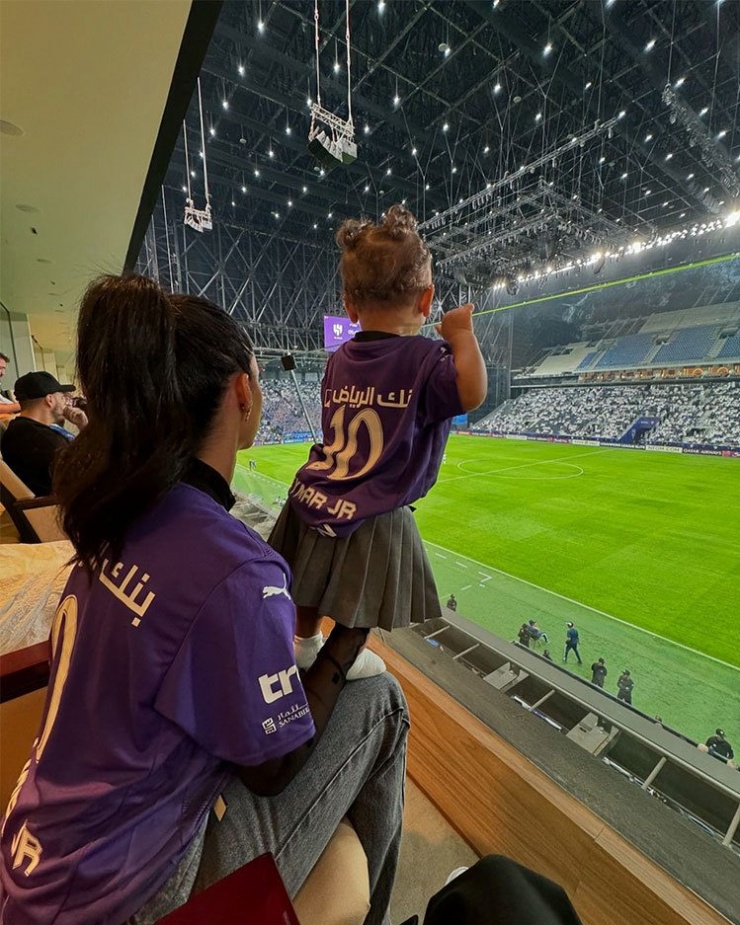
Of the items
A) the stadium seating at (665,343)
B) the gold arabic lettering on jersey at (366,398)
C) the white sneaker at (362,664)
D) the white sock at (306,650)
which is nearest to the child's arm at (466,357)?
the gold arabic lettering on jersey at (366,398)

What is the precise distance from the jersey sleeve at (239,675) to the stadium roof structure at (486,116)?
4047mm

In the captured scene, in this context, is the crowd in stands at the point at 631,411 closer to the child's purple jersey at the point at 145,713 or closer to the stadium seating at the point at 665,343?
the stadium seating at the point at 665,343

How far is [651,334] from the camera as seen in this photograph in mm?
7559

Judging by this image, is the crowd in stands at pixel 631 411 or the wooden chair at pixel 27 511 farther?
the crowd in stands at pixel 631 411

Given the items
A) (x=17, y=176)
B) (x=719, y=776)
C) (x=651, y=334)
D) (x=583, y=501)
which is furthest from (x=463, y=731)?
(x=651, y=334)

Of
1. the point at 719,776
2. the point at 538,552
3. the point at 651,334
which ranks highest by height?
the point at 651,334

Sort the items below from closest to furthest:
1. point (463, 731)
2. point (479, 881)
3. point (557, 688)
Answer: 1. point (479, 881)
2. point (463, 731)
3. point (557, 688)

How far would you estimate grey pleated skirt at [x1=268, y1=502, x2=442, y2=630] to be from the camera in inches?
32.3

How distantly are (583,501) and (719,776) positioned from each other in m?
6.34

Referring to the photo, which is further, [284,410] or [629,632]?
[284,410]

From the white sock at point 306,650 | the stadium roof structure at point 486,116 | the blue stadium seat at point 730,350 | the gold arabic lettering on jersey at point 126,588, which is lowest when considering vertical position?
the white sock at point 306,650

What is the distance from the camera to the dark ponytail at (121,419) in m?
0.44

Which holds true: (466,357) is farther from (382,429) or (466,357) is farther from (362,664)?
(362,664)

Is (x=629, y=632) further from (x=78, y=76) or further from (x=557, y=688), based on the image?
(x=78, y=76)
